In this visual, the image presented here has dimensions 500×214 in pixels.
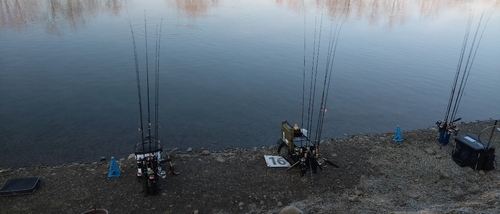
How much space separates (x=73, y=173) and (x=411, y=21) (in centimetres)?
3326

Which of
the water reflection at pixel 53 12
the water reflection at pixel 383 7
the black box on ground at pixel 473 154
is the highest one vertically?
the water reflection at pixel 383 7

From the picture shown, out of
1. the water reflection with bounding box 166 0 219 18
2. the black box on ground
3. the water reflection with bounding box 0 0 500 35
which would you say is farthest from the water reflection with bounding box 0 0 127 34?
the black box on ground

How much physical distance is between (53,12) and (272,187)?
93.8 ft

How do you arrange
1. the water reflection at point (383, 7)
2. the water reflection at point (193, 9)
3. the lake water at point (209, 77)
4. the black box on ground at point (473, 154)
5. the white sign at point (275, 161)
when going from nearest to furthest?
the black box on ground at point (473, 154), the white sign at point (275, 161), the lake water at point (209, 77), the water reflection at point (193, 9), the water reflection at point (383, 7)

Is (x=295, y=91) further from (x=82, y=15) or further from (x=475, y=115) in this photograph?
(x=82, y=15)

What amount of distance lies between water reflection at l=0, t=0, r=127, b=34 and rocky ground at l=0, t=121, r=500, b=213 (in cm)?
1941

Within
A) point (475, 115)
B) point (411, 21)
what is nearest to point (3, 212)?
point (475, 115)

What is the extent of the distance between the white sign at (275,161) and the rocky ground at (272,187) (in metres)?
0.16

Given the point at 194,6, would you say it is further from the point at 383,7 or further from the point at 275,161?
the point at 275,161

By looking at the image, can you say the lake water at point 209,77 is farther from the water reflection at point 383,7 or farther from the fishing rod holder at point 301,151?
the fishing rod holder at point 301,151

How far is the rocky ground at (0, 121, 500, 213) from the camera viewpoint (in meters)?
7.77

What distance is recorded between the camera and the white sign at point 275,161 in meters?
9.55

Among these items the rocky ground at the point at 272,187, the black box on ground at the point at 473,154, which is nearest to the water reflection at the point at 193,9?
the rocky ground at the point at 272,187

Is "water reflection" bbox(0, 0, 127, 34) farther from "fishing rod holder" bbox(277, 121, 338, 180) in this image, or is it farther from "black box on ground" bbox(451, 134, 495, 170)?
"black box on ground" bbox(451, 134, 495, 170)
